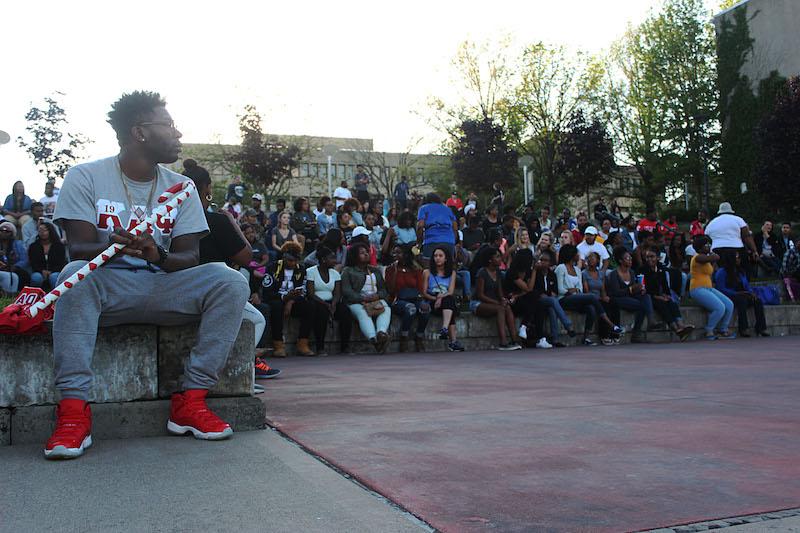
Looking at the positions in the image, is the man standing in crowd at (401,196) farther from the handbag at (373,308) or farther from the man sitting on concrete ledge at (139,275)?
the man sitting on concrete ledge at (139,275)

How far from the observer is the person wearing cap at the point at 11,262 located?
39.6ft

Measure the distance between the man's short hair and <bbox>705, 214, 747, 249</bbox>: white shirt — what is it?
1247 cm

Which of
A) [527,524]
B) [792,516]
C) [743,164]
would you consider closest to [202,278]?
[527,524]

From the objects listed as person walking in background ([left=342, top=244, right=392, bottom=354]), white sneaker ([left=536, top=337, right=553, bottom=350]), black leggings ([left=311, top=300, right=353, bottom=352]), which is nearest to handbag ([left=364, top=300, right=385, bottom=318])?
person walking in background ([left=342, top=244, right=392, bottom=354])

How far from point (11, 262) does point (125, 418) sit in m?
9.67

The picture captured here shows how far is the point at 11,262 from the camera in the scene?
12758mm

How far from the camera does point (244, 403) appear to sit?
4.44 metres

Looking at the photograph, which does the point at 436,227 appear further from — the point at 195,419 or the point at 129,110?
the point at 195,419

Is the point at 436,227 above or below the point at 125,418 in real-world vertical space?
above

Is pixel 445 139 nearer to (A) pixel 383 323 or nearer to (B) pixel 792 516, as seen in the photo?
(A) pixel 383 323

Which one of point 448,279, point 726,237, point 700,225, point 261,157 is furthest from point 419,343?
point 261,157

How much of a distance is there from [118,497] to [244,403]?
4.73 ft

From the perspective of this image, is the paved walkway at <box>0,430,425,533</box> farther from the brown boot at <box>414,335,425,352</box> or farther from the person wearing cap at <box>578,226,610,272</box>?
the person wearing cap at <box>578,226,610,272</box>

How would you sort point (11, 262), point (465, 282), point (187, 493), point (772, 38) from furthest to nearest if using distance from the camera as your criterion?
point (772, 38) < point (465, 282) < point (11, 262) < point (187, 493)
